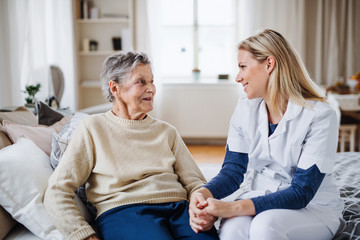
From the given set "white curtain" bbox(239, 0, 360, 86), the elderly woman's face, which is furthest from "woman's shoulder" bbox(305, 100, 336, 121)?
"white curtain" bbox(239, 0, 360, 86)

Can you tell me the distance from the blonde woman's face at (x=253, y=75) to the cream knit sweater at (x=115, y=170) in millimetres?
393

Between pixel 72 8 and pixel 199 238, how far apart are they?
3.98 metres

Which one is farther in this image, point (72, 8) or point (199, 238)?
point (72, 8)

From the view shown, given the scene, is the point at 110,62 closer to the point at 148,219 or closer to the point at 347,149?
the point at 148,219

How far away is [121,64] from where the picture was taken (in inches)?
63.7

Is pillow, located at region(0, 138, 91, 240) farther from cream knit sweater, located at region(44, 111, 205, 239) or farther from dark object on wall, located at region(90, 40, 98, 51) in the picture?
dark object on wall, located at region(90, 40, 98, 51)

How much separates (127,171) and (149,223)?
0.23 metres

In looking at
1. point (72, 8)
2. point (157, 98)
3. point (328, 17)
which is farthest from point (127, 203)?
point (328, 17)

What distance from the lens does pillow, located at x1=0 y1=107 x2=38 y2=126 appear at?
1.94 meters

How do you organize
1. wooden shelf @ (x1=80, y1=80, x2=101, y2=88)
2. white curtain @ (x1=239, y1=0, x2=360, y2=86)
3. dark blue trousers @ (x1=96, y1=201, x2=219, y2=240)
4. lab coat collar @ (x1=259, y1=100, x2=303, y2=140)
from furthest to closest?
wooden shelf @ (x1=80, y1=80, x2=101, y2=88)
white curtain @ (x1=239, y1=0, x2=360, y2=86)
lab coat collar @ (x1=259, y1=100, x2=303, y2=140)
dark blue trousers @ (x1=96, y1=201, x2=219, y2=240)

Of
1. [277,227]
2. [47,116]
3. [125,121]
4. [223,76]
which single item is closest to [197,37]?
[223,76]

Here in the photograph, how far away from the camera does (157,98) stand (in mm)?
4887

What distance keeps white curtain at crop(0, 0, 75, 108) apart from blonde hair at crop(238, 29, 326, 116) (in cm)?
259

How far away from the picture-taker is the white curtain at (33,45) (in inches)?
134
